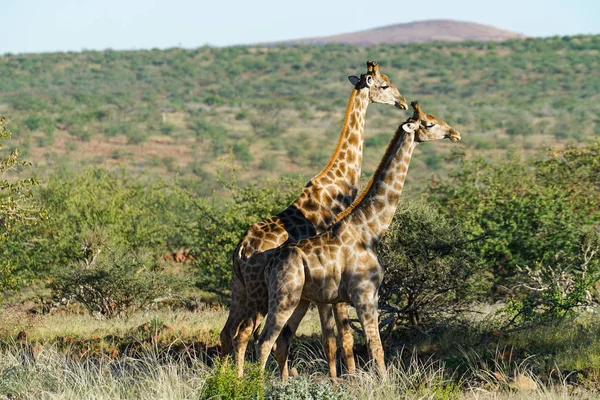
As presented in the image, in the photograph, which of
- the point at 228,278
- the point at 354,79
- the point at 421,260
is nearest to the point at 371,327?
the point at 421,260

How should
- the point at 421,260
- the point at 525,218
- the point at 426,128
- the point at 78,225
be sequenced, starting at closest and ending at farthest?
the point at 426,128 < the point at 421,260 < the point at 525,218 < the point at 78,225

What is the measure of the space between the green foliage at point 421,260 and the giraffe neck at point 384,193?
8.30ft

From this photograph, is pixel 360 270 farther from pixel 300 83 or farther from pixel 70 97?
pixel 300 83

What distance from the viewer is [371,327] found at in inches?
360

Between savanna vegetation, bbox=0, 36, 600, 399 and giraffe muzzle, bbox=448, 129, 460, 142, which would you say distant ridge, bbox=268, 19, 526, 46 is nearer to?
savanna vegetation, bbox=0, 36, 600, 399

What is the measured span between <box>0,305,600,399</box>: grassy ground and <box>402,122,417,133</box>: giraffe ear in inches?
97.3

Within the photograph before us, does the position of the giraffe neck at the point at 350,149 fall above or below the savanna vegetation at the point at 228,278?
above

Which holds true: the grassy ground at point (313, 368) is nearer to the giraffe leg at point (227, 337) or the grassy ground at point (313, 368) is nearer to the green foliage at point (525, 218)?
the giraffe leg at point (227, 337)

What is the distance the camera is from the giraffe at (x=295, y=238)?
32.2 feet

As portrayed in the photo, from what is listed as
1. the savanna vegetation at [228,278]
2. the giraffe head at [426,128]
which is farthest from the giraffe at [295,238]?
the giraffe head at [426,128]

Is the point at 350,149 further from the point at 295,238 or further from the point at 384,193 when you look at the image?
the point at 295,238

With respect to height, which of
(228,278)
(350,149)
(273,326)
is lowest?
(228,278)

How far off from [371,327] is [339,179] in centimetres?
232

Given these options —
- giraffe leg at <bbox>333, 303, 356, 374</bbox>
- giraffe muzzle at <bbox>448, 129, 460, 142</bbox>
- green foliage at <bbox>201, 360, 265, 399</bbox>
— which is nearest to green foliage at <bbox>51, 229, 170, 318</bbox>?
giraffe leg at <bbox>333, 303, 356, 374</bbox>
